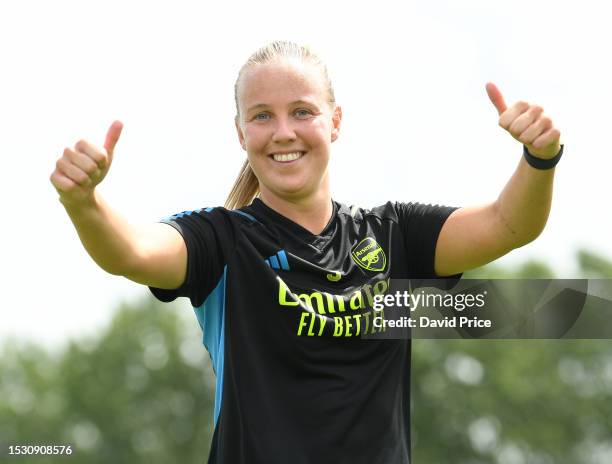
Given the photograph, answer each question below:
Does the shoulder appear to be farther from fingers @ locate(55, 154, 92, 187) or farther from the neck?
fingers @ locate(55, 154, 92, 187)

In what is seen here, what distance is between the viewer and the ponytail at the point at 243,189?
628cm

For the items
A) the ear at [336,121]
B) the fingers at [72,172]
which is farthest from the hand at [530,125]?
the fingers at [72,172]

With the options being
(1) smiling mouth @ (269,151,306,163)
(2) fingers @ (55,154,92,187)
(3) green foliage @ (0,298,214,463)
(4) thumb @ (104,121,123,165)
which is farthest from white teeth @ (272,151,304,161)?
(3) green foliage @ (0,298,214,463)

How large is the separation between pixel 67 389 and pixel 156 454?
579cm

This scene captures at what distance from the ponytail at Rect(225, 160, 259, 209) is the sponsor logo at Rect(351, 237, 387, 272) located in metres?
0.75

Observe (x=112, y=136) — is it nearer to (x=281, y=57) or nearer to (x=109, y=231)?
(x=109, y=231)

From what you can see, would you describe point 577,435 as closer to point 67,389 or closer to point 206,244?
point 67,389

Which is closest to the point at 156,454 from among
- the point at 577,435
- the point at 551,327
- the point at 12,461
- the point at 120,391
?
the point at 120,391

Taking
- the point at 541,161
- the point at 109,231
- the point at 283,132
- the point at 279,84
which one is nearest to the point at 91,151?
the point at 109,231

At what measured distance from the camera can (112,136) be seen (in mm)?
4836

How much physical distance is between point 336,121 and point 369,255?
2.54 feet

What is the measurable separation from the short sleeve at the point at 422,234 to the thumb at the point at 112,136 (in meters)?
1.80

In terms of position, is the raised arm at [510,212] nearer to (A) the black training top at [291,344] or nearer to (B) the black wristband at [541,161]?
(B) the black wristband at [541,161]

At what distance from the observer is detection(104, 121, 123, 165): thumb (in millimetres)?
4828
